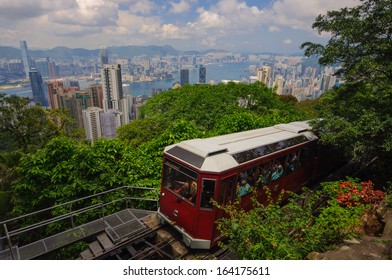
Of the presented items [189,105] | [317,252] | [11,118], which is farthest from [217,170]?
[11,118]

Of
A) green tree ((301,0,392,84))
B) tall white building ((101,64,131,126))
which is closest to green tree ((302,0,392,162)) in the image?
green tree ((301,0,392,84))

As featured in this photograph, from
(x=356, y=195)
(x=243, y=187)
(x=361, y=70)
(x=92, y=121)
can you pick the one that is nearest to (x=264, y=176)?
(x=243, y=187)

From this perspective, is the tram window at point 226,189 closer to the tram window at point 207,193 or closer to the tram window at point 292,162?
the tram window at point 207,193

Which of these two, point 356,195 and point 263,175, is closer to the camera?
point 356,195

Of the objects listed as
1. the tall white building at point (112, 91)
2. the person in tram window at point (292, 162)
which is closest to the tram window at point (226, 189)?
the person in tram window at point (292, 162)

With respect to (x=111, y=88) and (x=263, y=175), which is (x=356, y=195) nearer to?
(x=263, y=175)

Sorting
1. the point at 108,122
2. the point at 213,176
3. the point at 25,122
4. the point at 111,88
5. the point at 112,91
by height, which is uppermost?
the point at 213,176

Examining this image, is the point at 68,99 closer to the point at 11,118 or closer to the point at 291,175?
the point at 11,118

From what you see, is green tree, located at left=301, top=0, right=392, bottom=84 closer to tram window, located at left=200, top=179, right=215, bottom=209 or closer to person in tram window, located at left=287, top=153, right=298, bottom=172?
person in tram window, located at left=287, top=153, right=298, bottom=172
